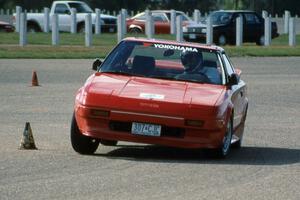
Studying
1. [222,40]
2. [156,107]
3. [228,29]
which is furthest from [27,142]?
[228,29]

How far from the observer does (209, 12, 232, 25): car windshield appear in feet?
149

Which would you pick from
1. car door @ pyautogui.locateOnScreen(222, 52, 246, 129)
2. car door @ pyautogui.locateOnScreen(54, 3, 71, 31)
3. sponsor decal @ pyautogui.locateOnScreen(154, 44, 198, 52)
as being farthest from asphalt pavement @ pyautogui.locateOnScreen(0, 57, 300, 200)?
car door @ pyautogui.locateOnScreen(54, 3, 71, 31)

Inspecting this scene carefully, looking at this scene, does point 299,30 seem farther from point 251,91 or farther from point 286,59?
point 251,91

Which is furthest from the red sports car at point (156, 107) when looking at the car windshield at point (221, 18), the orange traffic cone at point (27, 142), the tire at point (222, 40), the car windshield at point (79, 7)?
the car windshield at point (79, 7)

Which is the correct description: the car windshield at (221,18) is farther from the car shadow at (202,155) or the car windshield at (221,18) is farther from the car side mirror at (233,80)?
the car side mirror at (233,80)

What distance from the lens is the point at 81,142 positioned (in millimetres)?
12016

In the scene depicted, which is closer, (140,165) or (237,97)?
(140,165)

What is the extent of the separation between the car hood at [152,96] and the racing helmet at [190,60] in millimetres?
593

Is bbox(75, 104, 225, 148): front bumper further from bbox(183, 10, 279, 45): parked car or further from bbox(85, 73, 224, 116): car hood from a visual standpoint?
bbox(183, 10, 279, 45): parked car

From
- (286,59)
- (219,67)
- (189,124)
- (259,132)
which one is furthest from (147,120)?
(286,59)

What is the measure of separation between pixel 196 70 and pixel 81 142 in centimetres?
183

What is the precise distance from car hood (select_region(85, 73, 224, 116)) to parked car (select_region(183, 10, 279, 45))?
3114 cm

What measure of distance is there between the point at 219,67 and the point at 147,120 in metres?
1.86

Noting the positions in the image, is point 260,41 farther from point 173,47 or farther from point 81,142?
point 81,142
